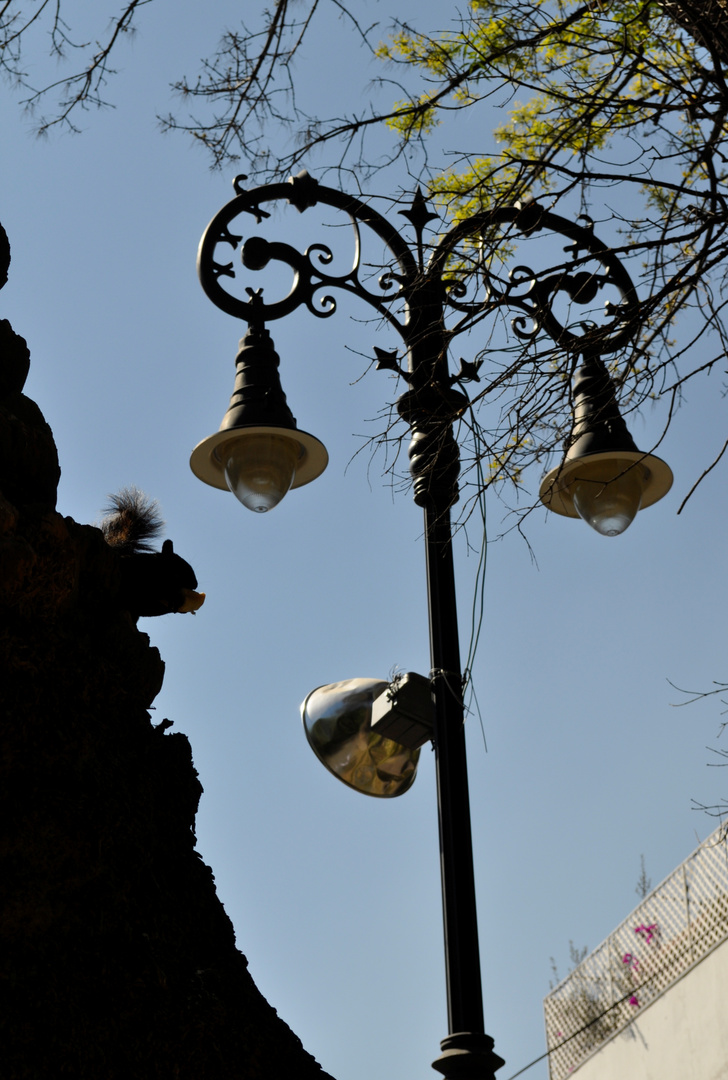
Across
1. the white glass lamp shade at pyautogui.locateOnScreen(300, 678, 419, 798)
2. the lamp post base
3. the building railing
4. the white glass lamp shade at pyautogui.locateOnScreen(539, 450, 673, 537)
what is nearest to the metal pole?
the lamp post base

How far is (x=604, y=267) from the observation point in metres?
4.39

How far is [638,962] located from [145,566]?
36.4ft

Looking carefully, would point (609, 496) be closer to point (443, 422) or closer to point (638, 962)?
point (443, 422)

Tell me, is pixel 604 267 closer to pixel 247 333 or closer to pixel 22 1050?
pixel 247 333

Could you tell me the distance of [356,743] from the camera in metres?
4.06

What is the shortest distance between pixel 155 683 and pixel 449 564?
1.13 metres

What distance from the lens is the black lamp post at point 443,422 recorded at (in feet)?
10.8

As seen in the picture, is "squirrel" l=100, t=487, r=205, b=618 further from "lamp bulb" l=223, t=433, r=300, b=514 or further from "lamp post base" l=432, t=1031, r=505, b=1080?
"lamp post base" l=432, t=1031, r=505, b=1080

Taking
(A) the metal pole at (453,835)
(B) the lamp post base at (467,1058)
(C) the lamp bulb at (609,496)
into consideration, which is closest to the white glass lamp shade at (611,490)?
(C) the lamp bulb at (609,496)

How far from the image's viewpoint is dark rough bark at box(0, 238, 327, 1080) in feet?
10.4

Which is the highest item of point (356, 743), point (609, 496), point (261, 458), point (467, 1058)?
point (261, 458)

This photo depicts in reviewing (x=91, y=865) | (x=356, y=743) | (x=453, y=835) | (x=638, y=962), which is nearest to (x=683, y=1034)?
(x=638, y=962)

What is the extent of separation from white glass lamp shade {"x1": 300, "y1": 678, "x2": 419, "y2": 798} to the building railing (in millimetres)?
8575

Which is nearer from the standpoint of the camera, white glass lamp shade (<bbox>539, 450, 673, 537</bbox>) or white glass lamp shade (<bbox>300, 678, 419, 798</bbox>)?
white glass lamp shade (<bbox>300, 678, 419, 798</bbox>)
